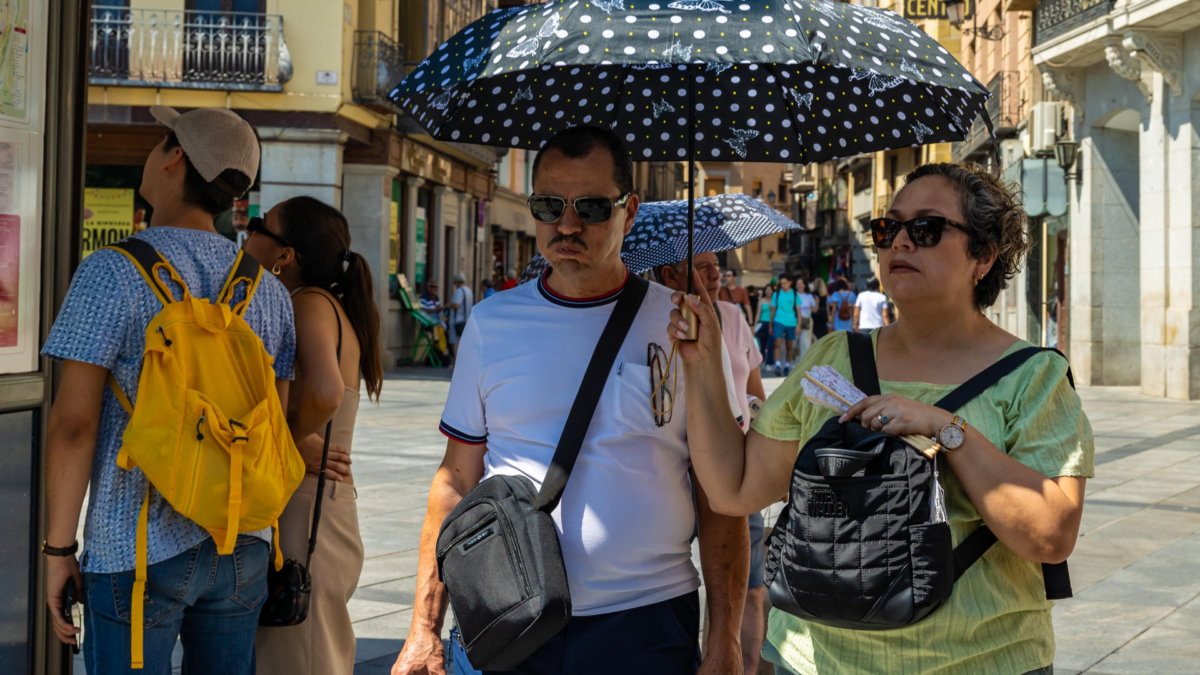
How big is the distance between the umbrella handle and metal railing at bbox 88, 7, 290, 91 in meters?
18.6

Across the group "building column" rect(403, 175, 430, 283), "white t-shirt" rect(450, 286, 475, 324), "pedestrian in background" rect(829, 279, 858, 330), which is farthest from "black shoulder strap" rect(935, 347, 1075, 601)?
"building column" rect(403, 175, 430, 283)

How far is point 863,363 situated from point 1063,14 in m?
20.2

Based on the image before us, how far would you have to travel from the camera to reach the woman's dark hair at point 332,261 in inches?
147

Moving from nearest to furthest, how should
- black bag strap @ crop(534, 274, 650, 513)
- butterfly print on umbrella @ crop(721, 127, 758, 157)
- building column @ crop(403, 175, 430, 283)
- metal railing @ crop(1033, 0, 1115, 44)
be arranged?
black bag strap @ crop(534, 274, 650, 513) < butterfly print on umbrella @ crop(721, 127, 758, 157) < metal railing @ crop(1033, 0, 1115, 44) < building column @ crop(403, 175, 430, 283)

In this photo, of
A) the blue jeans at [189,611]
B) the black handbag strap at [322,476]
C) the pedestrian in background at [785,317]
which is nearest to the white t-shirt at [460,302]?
the pedestrian in background at [785,317]

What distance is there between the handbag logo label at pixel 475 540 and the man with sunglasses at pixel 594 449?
7.8 inches

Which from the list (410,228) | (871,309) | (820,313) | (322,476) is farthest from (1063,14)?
(322,476)

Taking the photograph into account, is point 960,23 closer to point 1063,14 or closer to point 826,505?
point 1063,14

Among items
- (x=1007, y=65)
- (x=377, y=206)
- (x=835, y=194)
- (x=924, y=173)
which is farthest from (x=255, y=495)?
(x=835, y=194)

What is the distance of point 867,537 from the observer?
218cm

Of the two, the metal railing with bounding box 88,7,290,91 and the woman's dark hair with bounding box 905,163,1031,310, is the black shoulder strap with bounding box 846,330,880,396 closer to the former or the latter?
the woman's dark hair with bounding box 905,163,1031,310

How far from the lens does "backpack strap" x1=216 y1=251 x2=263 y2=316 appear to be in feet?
9.74

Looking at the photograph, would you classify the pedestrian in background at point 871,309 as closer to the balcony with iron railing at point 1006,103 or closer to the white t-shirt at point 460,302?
the white t-shirt at point 460,302

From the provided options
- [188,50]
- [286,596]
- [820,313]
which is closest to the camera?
[286,596]
